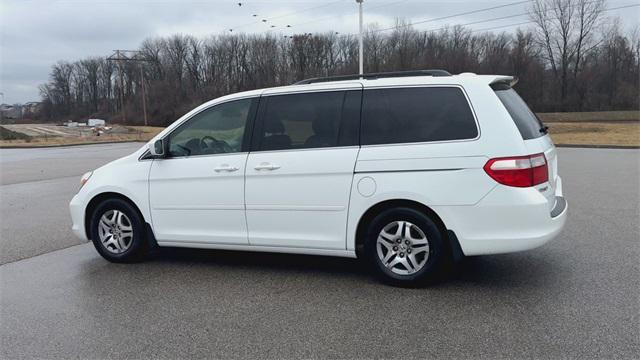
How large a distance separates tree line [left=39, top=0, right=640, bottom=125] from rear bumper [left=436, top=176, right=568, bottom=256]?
231 ft

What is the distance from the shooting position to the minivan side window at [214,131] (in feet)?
17.3

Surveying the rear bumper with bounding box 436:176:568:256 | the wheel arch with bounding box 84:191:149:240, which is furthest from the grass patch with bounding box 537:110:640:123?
the wheel arch with bounding box 84:191:149:240

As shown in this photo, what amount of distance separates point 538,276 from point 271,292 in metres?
2.53

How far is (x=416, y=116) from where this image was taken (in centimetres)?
462

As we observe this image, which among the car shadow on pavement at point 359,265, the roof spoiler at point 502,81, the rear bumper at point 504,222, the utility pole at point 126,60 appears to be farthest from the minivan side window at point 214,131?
the utility pole at point 126,60

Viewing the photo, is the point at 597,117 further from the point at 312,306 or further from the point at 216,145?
the point at 312,306

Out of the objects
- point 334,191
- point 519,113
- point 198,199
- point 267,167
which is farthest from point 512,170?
point 198,199

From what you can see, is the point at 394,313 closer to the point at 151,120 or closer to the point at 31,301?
the point at 31,301

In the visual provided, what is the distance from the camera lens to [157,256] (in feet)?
19.9

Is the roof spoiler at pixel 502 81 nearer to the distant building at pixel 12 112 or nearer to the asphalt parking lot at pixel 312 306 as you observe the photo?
the asphalt parking lot at pixel 312 306

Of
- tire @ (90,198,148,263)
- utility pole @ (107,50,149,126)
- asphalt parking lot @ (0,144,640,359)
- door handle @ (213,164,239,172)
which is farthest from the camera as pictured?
utility pole @ (107,50,149,126)

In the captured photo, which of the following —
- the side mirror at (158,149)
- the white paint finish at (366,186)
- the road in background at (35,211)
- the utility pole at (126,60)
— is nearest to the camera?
the white paint finish at (366,186)

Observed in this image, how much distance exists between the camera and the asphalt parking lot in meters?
3.61

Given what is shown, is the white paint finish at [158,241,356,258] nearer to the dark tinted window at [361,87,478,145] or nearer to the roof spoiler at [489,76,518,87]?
the dark tinted window at [361,87,478,145]
